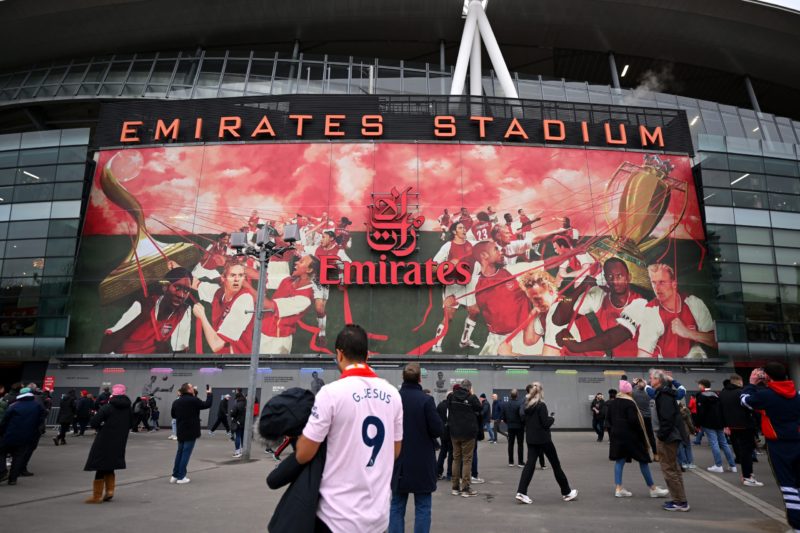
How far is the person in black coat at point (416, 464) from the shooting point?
16.6ft

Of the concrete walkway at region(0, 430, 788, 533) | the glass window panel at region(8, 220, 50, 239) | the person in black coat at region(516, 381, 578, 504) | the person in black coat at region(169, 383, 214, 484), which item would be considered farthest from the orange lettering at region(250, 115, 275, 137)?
the person in black coat at region(516, 381, 578, 504)

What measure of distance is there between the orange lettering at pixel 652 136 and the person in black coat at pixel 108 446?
29.3 m

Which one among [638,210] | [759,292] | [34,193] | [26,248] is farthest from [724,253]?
[34,193]

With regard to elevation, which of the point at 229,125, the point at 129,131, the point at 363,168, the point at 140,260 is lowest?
the point at 140,260

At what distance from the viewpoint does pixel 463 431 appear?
8.22 meters

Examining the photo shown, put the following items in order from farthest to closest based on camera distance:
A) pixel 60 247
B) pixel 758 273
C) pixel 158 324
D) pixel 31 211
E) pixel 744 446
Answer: pixel 31 211, pixel 60 247, pixel 758 273, pixel 158 324, pixel 744 446

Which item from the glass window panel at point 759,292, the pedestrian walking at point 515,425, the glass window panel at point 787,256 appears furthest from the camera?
the glass window panel at point 787,256

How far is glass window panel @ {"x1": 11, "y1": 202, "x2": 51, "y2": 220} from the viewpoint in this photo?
26.8 m

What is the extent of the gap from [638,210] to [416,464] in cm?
2605

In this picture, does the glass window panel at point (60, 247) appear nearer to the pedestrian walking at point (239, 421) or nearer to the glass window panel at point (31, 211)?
the glass window panel at point (31, 211)

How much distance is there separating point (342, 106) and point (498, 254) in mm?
12640

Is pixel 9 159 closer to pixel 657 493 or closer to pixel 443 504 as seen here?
pixel 443 504

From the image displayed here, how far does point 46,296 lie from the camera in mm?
25734

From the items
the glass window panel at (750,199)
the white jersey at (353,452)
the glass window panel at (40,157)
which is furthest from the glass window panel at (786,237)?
the glass window panel at (40,157)
